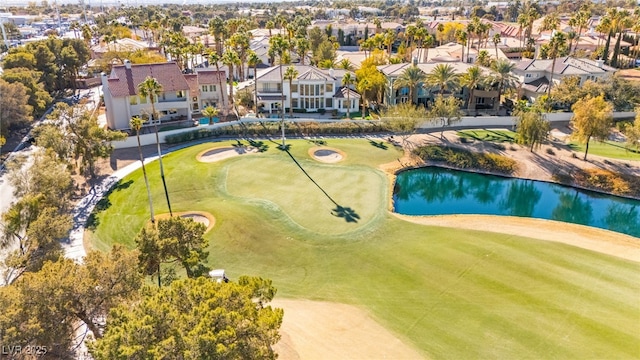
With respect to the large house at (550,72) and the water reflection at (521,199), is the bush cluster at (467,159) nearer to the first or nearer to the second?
the water reflection at (521,199)

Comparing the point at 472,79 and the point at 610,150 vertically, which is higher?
the point at 472,79

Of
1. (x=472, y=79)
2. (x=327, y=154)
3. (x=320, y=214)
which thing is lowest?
(x=320, y=214)

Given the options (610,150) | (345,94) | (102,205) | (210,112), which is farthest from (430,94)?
(102,205)

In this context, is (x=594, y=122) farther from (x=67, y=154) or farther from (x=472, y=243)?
(x=67, y=154)

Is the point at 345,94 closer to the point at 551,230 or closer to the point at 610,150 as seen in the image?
the point at 610,150

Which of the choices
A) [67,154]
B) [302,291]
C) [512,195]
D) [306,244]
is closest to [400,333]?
[302,291]

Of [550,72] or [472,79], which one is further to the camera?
[550,72]

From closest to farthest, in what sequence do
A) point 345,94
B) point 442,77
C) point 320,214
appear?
1. point 320,214
2. point 442,77
3. point 345,94
